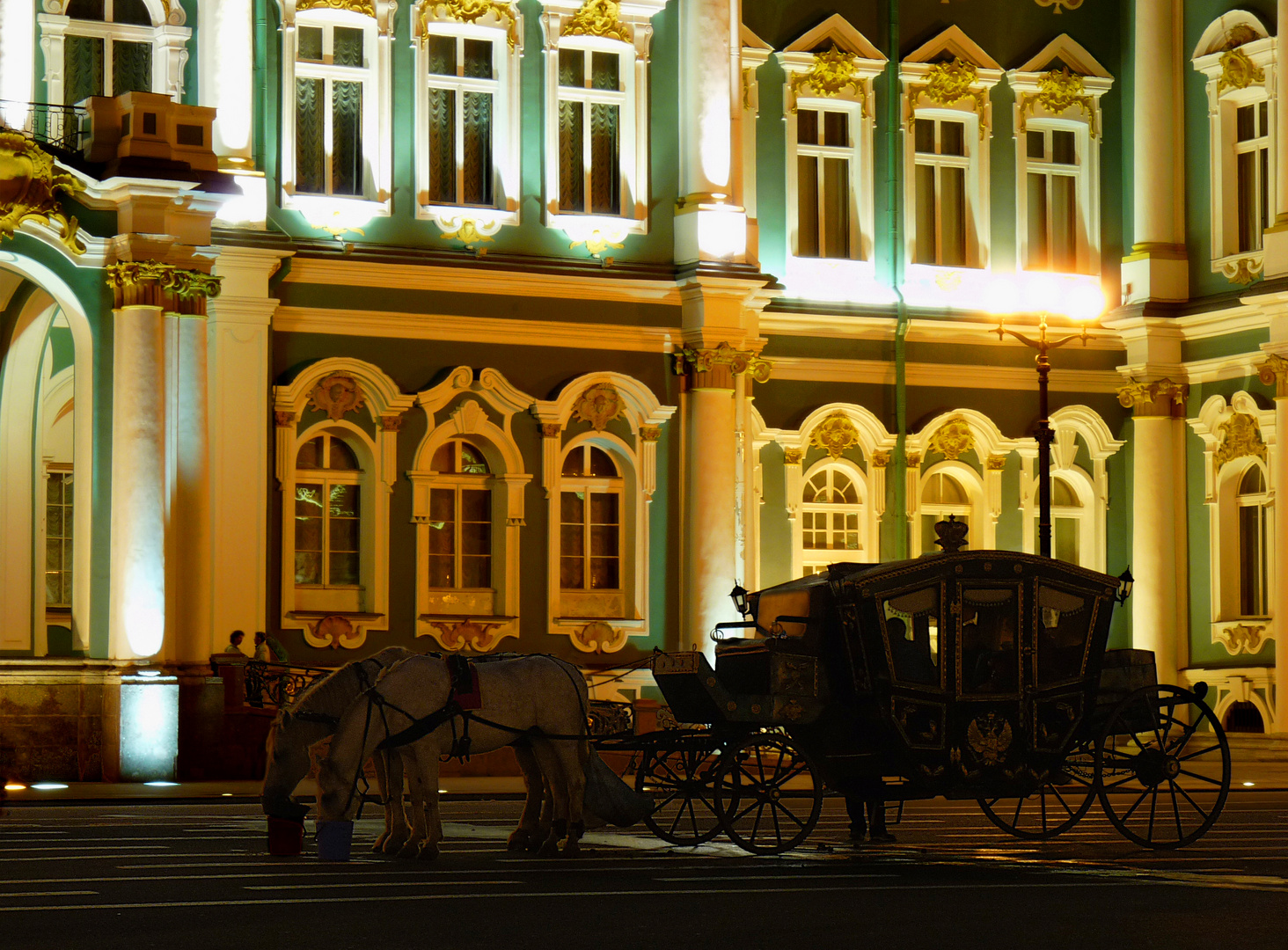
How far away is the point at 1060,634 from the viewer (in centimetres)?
1614

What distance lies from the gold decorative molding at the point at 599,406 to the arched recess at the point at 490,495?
0.73m

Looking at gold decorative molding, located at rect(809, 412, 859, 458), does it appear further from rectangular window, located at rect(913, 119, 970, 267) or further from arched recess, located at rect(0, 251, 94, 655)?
arched recess, located at rect(0, 251, 94, 655)

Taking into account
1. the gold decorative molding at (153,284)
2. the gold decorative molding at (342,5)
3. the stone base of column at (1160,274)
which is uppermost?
the gold decorative molding at (342,5)

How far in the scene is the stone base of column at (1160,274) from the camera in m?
33.0

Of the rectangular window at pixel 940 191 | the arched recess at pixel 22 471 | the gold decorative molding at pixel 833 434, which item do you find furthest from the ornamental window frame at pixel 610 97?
the arched recess at pixel 22 471

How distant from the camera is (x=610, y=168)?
30484 mm

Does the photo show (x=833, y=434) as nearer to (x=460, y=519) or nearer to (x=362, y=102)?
(x=460, y=519)

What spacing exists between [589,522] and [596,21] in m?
6.57

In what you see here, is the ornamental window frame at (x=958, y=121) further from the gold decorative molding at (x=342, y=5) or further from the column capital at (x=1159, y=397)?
the gold decorative molding at (x=342, y=5)

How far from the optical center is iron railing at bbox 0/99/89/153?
26.7 meters

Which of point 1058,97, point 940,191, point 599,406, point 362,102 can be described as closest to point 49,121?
point 362,102

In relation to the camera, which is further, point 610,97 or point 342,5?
point 610,97

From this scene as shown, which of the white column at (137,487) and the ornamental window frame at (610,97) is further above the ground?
the ornamental window frame at (610,97)

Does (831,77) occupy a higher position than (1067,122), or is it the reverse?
(831,77)
